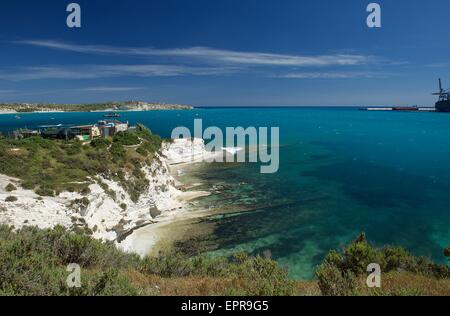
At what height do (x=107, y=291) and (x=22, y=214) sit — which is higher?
(x=107, y=291)

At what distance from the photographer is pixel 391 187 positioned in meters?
43.6

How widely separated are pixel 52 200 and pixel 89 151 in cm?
1094

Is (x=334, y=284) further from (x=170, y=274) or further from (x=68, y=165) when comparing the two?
(x=68, y=165)

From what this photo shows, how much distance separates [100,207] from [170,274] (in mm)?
16839

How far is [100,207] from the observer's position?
25938 millimetres

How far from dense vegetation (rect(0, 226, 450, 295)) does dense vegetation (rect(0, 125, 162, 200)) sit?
10.8 meters

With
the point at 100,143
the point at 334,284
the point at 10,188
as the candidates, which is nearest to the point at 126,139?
the point at 100,143

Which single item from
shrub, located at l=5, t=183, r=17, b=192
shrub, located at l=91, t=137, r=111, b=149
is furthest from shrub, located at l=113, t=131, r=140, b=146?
shrub, located at l=5, t=183, r=17, b=192

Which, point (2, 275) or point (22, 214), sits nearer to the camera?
point (2, 275)

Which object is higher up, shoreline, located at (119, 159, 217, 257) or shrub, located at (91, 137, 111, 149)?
shrub, located at (91, 137, 111, 149)

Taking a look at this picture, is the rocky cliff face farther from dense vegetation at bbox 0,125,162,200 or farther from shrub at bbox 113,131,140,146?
shrub at bbox 113,131,140,146

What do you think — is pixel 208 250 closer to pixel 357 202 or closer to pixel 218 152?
pixel 357 202

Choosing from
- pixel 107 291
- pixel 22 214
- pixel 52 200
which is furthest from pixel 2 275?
pixel 52 200

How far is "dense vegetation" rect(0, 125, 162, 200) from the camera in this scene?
79.6ft
